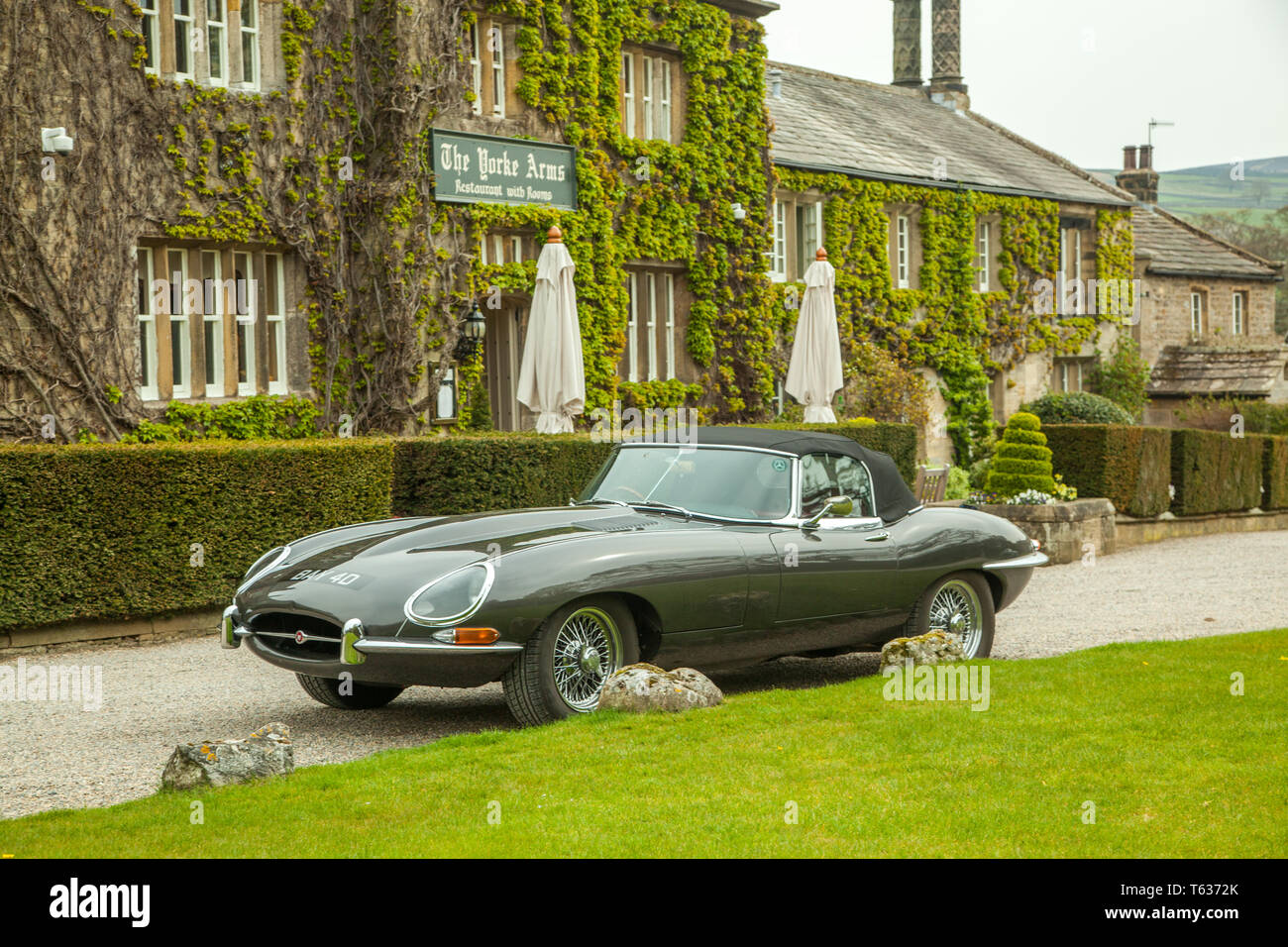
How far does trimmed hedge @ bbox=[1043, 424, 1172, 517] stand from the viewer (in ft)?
62.2

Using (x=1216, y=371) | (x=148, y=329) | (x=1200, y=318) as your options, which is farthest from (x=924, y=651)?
(x=1200, y=318)

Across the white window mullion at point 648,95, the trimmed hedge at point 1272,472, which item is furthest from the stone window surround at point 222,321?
the trimmed hedge at point 1272,472

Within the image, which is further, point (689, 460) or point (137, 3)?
→ point (137, 3)

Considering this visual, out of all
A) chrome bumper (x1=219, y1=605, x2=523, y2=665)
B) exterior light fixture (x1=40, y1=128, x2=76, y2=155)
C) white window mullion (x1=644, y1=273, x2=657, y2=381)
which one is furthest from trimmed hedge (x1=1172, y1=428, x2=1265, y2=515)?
chrome bumper (x1=219, y1=605, x2=523, y2=665)

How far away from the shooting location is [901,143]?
30547mm

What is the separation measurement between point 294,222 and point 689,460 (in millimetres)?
9289

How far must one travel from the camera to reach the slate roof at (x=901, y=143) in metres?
27.3

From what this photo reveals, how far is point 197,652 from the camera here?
10312 millimetres

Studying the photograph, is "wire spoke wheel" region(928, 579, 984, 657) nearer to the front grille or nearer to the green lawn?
the green lawn

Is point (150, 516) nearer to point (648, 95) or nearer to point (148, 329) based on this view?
point (148, 329)

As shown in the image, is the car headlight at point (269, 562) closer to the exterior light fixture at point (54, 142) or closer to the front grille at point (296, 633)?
the front grille at point (296, 633)

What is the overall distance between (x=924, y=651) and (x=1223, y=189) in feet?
621
